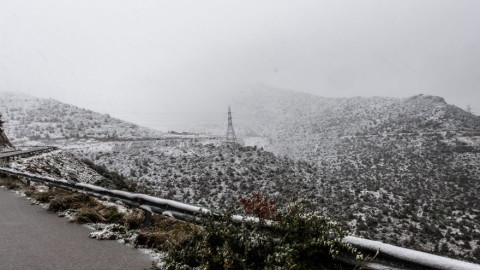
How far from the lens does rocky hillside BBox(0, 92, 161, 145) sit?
5801cm

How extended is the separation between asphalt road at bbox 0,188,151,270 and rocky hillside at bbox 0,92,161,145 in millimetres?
51576

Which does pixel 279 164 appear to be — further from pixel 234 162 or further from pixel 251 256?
pixel 251 256

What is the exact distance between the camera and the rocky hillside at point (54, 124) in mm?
58009

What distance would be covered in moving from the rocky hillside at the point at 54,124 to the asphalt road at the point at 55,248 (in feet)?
169

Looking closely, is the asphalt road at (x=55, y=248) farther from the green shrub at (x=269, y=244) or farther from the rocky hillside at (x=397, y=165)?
the rocky hillside at (x=397, y=165)

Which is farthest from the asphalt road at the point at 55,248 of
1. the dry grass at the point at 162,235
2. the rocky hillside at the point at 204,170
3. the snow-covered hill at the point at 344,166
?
the rocky hillside at the point at 204,170

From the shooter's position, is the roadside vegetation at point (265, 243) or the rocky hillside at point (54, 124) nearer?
the roadside vegetation at point (265, 243)

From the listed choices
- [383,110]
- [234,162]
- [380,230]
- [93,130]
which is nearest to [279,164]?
[234,162]

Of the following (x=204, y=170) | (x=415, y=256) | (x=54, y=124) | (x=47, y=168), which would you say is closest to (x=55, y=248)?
(x=415, y=256)

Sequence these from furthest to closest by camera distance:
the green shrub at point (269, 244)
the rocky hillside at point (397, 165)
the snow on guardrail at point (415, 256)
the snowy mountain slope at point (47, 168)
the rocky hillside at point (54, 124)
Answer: the rocky hillside at point (54, 124) < the rocky hillside at point (397, 165) < the snowy mountain slope at point (47, 168) < the green shrub at point (269, 244) < the snow on guardrail at point (415, 256)

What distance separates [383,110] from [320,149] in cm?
4260

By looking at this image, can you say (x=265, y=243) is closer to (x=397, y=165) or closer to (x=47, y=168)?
(x=47, y=168)

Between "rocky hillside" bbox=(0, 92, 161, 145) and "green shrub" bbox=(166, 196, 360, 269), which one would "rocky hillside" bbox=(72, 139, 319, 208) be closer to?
"rocky hillside" bbox=(0, 92, 161, 145)

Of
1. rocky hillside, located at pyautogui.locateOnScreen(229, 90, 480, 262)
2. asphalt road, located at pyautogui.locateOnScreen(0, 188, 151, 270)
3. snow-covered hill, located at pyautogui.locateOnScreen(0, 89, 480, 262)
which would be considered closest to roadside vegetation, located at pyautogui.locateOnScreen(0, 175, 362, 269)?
asphalt road, located at pyautogui.locateOnScreen(0, 188, 151, 270)
